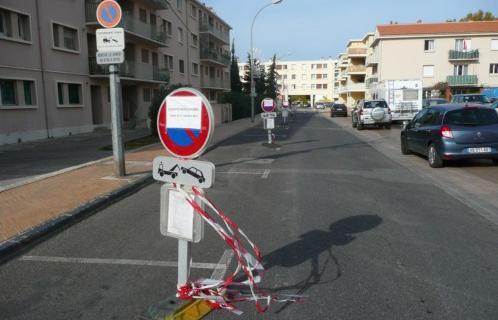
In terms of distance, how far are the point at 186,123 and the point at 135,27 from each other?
29.7 m

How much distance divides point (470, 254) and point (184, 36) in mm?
43479

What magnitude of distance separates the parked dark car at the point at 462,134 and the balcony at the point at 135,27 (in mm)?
19134

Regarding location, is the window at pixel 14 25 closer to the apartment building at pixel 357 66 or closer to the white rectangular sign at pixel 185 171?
the white rectangular sign at pixel 185 171

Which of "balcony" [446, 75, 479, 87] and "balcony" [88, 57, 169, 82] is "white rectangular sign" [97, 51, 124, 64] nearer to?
"balcony" [88, 57, 169, 82]

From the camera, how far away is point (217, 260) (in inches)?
194

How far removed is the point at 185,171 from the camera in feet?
11.8

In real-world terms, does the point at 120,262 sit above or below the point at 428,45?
below

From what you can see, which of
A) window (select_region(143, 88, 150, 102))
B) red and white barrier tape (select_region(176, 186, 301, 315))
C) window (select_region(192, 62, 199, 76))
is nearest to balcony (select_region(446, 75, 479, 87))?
window (select_region(192, 62, 199, 76))

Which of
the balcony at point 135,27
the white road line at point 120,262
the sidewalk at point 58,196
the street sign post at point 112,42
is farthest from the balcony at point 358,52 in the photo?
the white road line at point 120,262

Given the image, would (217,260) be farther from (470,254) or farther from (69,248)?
(470,254)

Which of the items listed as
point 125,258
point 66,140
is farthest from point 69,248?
point 66,140

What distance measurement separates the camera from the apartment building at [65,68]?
794 inches

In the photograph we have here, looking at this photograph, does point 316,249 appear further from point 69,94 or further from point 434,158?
point 69,94

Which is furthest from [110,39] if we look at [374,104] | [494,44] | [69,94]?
[494,44]
